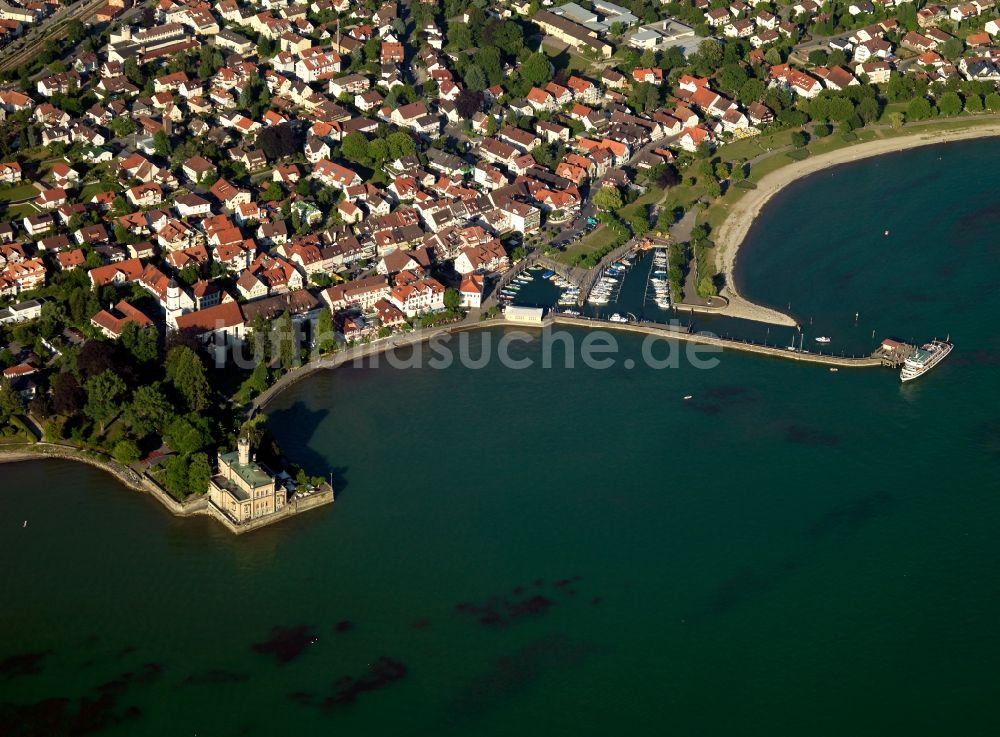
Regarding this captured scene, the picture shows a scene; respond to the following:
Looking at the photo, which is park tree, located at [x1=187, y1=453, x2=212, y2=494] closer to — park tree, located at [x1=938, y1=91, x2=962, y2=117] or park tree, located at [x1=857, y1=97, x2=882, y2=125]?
park tree, located at [x1=857, y1=97, x2=882, y2=125]

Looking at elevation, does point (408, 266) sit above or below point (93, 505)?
above

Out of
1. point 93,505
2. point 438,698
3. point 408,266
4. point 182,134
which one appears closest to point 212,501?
point 93,505

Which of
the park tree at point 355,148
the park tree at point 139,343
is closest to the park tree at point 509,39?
the park tree at point 355,148

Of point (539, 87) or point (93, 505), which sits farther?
point (539, 87)

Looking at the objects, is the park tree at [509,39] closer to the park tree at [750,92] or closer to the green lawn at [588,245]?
the park tree at [750,92]

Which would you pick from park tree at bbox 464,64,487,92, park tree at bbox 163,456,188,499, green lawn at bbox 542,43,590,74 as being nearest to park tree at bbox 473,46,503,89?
park tree at bbox 464,64,487,92

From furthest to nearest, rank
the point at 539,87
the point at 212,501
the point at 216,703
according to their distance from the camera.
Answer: the point at 539,87 → the point at 212,501 → the point at 216,703

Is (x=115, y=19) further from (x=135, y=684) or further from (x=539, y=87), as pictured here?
(x=135, y=684)

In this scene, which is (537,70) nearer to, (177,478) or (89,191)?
(89,191)

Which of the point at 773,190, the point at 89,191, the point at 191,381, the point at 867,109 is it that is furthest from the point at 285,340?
the point at 867,109

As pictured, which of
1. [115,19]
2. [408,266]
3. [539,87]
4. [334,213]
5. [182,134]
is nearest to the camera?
[408,266]
